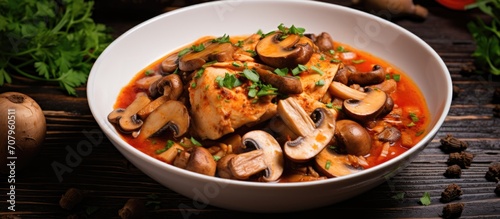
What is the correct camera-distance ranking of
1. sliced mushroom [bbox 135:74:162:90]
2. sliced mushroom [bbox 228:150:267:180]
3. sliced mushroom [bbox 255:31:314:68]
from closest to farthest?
sliced mushroom [bbox 228:150:267:180], sliced mushroom [bbox 255:31:314:68], sliced mushroom [bbox 135:74:162:90]

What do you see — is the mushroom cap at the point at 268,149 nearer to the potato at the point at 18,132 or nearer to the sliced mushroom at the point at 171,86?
the sliced mushroom at the point at 171,86

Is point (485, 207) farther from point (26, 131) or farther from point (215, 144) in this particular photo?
point (26, 131)

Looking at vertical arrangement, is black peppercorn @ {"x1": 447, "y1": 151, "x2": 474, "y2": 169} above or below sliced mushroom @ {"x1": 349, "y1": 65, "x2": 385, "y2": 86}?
below

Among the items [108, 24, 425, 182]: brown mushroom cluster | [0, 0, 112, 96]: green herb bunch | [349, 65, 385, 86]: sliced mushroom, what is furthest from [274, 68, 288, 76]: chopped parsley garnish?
[0, 0, 112, 96]: green herb bunch

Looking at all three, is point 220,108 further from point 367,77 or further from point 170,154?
point 367,77

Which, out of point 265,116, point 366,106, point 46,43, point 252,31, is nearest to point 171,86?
point 265,116

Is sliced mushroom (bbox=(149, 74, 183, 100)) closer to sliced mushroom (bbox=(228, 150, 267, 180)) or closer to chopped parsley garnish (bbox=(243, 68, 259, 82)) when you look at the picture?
chopped parsley garnish (bbox=(243, 68, 259, 82))
